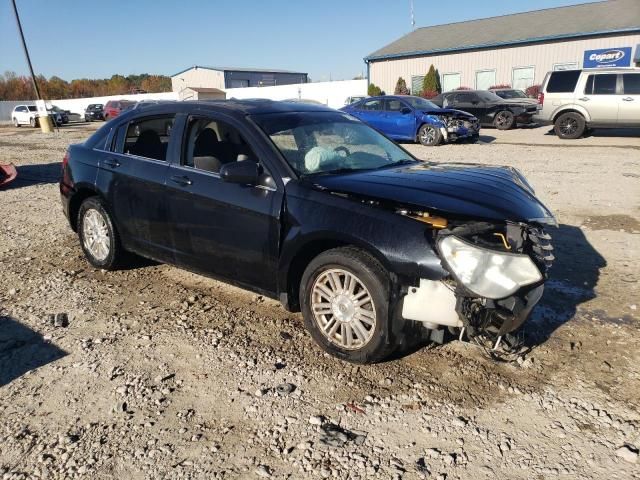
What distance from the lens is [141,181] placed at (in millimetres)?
4594

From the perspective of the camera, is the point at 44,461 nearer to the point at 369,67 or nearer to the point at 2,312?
the point at 2,312

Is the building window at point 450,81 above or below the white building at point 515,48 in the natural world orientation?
below

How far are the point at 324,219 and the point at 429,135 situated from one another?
43.0 feet

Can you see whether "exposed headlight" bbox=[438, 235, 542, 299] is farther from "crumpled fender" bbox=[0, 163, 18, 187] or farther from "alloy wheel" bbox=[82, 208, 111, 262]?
"crumpled fender" bbox=[0, 163, 18, 187]

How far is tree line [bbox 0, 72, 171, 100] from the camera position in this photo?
7819 centimetres

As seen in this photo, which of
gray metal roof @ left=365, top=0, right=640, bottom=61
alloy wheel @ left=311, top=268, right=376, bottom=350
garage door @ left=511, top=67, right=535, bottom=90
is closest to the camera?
alloy wheel @ left=311, top=268, right=376, bottom=350

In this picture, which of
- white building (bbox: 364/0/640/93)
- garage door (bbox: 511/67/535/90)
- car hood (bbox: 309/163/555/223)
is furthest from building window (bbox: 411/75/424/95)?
car hood (bbox: 309/163/555/223)

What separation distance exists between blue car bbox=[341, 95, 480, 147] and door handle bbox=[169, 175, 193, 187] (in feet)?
38.4

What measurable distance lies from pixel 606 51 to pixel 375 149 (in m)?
31.3

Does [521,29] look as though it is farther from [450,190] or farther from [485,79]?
[450,190]

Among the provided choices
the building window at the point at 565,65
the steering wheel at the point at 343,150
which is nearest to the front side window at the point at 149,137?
the steering wheel at the point at 343,150

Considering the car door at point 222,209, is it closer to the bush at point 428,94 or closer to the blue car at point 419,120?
the blue car at point 419,120

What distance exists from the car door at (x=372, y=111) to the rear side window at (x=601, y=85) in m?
6.12

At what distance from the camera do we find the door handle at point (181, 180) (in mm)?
4207
